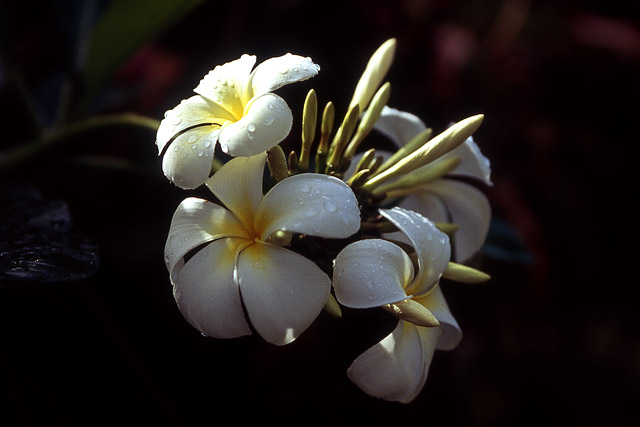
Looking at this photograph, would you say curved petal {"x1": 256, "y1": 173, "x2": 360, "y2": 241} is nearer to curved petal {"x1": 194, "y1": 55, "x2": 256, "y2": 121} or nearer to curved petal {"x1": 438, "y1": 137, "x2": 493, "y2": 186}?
curved petal {"x1": 194, "y1": 55, "x2": 256, "y2": 121}

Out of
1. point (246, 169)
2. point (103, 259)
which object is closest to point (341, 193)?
point (246, 169)

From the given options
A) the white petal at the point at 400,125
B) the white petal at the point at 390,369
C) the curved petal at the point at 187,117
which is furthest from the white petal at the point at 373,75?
the white petal at the point at 390,369

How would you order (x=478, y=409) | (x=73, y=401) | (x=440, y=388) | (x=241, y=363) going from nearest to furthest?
(x=73, y=401) → (x=241, y=363) → (x=440, y=388) → (x=478, y=409)

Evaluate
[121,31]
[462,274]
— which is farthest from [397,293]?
[121,31]

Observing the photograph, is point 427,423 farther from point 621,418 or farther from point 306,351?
point 621,418

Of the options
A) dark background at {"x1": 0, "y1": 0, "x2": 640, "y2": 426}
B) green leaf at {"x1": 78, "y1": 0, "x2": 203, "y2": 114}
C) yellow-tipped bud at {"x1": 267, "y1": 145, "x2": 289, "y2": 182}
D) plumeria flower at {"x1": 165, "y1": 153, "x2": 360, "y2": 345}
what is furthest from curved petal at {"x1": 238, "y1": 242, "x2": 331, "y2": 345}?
green leaf at {"x1": 78, "y1": 0, "x2": 203, "y2": 114}

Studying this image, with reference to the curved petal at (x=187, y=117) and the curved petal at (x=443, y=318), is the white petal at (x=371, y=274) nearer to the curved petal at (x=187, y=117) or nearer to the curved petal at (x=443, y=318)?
the curved petal at (x=443, y=318)
